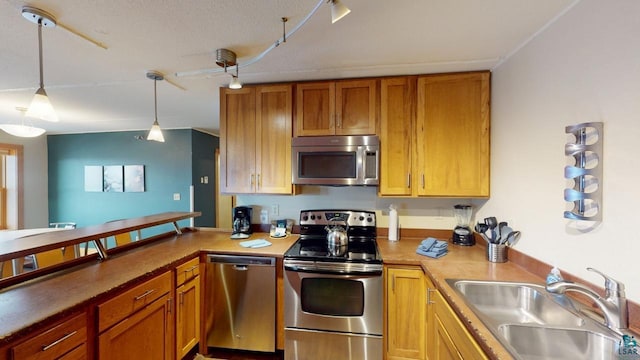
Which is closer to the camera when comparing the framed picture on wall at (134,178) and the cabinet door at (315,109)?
the cabinet door at (315,109)

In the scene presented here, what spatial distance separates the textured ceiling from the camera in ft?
4.13

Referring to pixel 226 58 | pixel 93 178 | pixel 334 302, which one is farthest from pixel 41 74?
pixel 93 178

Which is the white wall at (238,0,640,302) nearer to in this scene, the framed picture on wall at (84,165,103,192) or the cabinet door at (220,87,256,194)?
the cabinet door at (220,87,256,194)

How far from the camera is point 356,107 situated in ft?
7.03

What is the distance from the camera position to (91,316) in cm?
122

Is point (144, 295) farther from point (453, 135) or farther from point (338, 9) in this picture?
point (453, 135)

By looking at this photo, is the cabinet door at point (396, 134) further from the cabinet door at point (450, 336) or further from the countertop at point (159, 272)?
the cabinet door at point (450, 336)

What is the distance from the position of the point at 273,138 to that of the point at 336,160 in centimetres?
61

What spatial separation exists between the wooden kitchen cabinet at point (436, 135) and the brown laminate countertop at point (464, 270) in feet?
1.47

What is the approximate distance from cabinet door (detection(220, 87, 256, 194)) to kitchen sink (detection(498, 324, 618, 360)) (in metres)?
1.98

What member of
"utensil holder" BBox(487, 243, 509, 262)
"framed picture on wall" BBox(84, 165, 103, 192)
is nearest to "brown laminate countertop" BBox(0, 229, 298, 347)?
"utensil holder" BBox(487, 243, 509, 262)

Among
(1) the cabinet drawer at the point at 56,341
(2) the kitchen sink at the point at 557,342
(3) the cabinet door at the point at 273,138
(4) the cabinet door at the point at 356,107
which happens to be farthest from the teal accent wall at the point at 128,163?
(2) the kitchen sink at the point at 557,342

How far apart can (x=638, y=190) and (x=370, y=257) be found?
1.33 m

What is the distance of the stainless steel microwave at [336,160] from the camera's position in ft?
6.70
